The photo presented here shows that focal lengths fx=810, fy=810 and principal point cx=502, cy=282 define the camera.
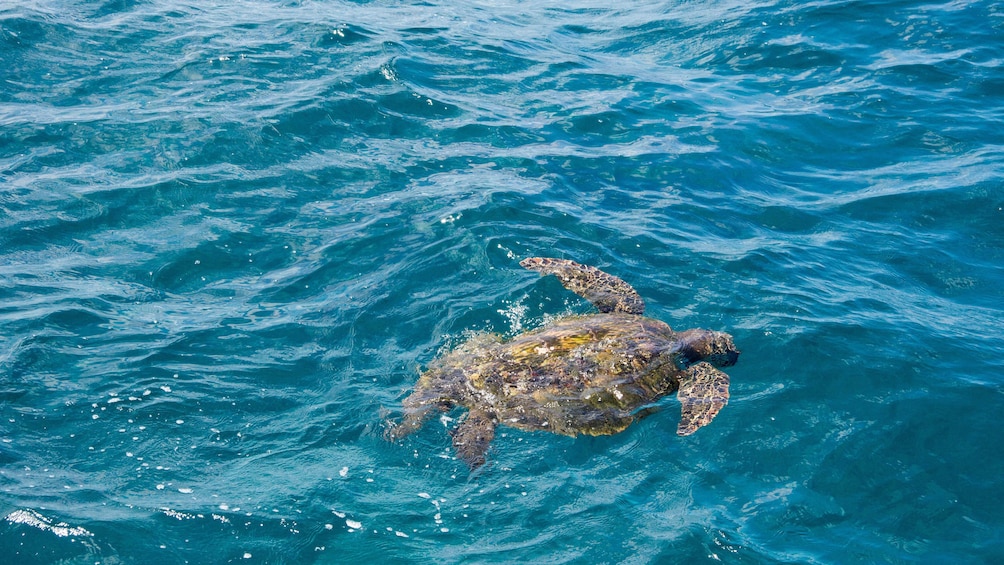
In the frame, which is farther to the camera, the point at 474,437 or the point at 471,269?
the point at 471,269

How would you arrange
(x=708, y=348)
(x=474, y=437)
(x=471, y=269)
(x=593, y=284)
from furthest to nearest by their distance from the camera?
(x=471, y=269), (x=593, y=284), (x=708, y=348), (x=474, y=437)

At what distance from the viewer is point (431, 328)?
8.18 m

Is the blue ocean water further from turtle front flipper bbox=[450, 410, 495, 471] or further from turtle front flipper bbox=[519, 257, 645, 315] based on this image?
turtle front flipper bbox=[519, 257, 645, 315]

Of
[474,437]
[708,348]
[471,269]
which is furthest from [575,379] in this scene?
[471,269]

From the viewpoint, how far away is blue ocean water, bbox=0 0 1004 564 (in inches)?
237

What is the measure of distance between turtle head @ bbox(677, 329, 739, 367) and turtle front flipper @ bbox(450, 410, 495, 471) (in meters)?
1.96

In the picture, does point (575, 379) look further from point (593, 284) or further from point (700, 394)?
point (593, 284)

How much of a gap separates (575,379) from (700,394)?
3.59 feet

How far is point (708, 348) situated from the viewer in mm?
7520

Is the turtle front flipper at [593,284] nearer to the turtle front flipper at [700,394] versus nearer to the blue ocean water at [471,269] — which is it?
the blue ocean water at [471,269]

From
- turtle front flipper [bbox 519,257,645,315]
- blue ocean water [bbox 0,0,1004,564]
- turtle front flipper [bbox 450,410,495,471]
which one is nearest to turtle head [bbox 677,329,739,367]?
blue ocean water [bbox 0,0,1004,564]

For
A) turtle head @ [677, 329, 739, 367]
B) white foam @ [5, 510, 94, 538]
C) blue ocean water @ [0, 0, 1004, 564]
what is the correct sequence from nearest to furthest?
white foam @ [5, 510, 94, 538] → blue ocean water @ [0, 0, 1004, 564] → turtle head @ [677, 329, 739, 367]

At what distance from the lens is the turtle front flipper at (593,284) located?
8.32m

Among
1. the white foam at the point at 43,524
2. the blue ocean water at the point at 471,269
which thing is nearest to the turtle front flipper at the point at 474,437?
the blue ocean water at the point at 471,269
